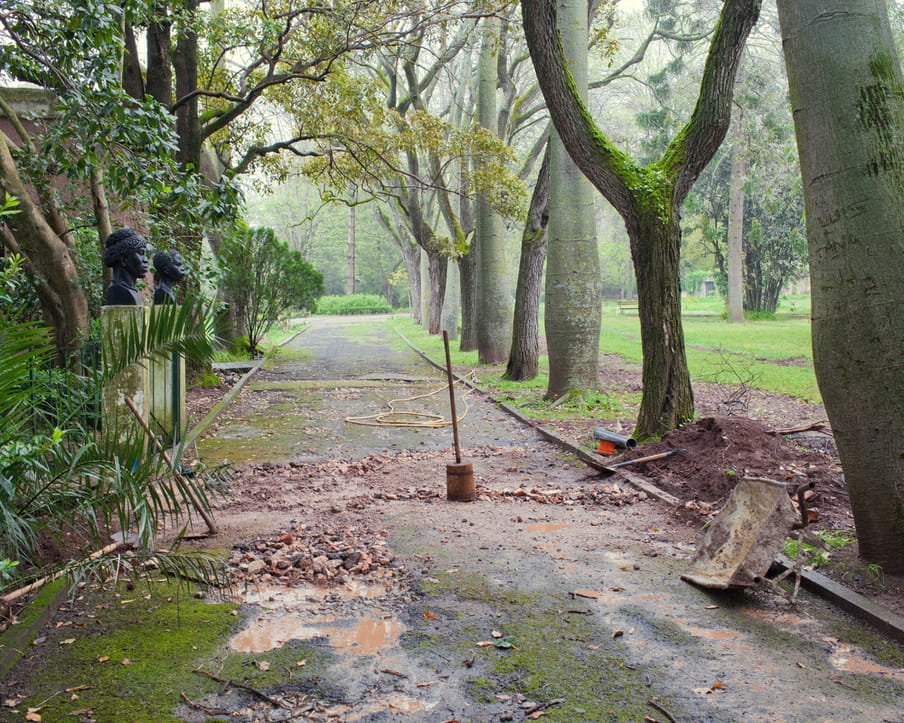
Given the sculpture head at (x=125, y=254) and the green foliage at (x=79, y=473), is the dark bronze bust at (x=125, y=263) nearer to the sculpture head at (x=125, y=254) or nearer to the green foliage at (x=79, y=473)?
the sculpture head at (x=125, y=254)

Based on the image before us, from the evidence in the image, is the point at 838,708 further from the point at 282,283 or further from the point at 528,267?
the point at 282,283

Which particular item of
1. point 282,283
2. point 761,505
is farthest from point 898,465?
point 282,283

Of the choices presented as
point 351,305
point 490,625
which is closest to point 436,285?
point 490,625

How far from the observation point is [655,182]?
7520mm

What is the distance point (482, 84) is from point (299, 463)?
42.5 ft

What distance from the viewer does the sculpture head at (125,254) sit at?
7.14 meters

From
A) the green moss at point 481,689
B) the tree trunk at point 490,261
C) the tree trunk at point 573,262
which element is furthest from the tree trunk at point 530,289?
the green moss at point 481,689

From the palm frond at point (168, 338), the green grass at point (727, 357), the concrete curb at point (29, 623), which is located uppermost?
the palm frond at point (168, 338)

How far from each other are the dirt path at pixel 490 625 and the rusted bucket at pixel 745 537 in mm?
113

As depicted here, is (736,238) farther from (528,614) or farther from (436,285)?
(528,614)

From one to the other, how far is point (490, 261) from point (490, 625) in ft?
45.0

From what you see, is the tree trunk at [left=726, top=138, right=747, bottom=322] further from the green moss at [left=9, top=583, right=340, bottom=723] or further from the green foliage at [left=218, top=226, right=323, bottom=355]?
the green moss at [left=9, top=583, right=340, bottom=723]

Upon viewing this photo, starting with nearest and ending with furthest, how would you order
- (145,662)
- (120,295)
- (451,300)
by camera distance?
(145,662) → (120,295) → (451,300)

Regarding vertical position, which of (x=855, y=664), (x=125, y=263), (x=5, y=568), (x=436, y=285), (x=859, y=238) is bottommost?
(x=855, y=664)
